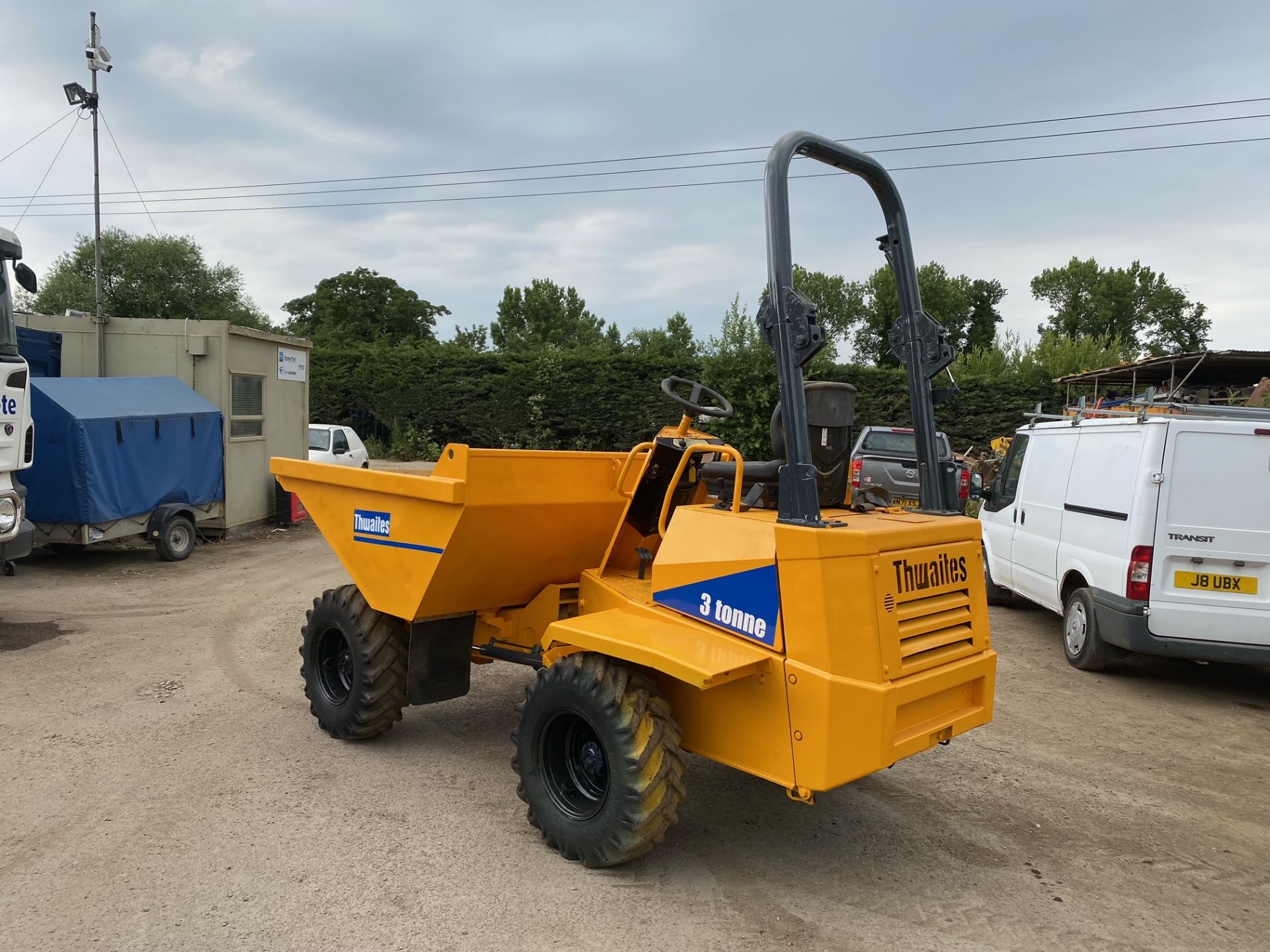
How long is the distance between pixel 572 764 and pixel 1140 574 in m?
4.67

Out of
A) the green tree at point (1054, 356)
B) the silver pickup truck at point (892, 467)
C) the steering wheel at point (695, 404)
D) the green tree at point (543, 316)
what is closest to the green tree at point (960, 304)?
the green tree at point (1054, 356)

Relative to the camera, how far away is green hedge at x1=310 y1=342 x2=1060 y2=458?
2150 centimetres

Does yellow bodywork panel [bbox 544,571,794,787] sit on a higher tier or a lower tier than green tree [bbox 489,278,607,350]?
lower

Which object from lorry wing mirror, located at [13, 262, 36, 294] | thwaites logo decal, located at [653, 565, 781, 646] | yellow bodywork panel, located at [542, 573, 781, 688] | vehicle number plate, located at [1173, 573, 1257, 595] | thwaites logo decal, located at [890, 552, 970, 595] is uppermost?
lorry wing mirror, located at [13, 262, 36, 294]

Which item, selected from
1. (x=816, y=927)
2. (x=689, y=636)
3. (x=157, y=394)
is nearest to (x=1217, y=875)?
(x=816, y=927)

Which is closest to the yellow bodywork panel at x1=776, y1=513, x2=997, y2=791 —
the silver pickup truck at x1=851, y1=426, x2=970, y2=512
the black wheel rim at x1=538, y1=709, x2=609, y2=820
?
the black wheel rim at x1=538, y1=709, x2=609, y2=820

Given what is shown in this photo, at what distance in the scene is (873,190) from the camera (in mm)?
4070

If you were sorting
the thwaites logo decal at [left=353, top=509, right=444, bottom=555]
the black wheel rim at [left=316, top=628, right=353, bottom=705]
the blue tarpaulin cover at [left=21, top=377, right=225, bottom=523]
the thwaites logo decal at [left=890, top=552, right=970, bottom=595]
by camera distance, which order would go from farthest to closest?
the blue tarpaulin cover at [left=21, top=377, right=225, bottom=523]
the black wheel rim at [left=316, top=628, right=353, bottom=705]
the thwaites logo decal at [left=353, top=509, right=444, bottom=555]
the thwaites logo decal at [left=890, top=552, right=970, bottom=595]

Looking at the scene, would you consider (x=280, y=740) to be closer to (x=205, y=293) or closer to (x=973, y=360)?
(x=973, y=360)

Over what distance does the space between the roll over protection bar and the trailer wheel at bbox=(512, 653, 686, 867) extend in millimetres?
976

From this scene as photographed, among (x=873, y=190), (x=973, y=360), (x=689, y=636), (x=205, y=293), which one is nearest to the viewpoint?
(x=689, y=636)

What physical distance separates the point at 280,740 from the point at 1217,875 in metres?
4.71

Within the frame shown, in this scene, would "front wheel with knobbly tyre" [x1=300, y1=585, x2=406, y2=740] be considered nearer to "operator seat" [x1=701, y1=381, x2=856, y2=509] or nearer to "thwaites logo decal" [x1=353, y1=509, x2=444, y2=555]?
"thwaites logo decal" [x1=353, y1=509, x2=444, y2=555]

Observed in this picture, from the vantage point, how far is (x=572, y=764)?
384 cm
